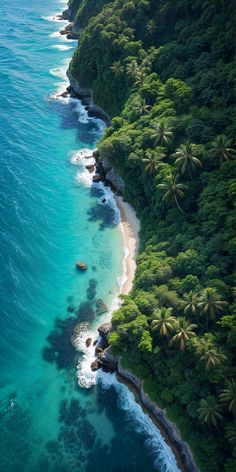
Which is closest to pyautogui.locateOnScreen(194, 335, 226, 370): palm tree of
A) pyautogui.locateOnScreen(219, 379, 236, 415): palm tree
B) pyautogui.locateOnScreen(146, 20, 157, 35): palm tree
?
pyautogui.locateOnScreen(219, 379, 236, 415): palm tree

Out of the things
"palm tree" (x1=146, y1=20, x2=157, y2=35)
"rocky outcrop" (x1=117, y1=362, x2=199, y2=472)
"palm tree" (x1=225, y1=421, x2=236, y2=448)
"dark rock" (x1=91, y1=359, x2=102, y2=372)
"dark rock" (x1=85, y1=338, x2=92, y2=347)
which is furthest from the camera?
"palm tree" (x1=146, y1=20, x2=157, y2=35)

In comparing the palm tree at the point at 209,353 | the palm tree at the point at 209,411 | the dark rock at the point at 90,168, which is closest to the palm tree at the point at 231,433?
the palm tree at the point at 209,411

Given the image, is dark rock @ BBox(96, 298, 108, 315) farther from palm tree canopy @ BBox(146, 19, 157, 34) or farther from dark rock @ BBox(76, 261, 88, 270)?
palm tree canopy @ BBox(146, 19, 157, 34)

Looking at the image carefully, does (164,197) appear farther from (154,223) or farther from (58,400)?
(58,400)

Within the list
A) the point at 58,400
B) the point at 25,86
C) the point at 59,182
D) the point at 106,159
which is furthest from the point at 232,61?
the point at 25,86

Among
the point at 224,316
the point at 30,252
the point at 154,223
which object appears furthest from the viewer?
the point at 30,252

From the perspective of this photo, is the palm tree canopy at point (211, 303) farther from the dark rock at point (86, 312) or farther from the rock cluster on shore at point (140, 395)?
the dark rock at point (86, 312)

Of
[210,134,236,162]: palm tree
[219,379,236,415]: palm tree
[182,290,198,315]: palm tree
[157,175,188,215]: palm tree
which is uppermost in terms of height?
[210,134,236,162]: palm tree
